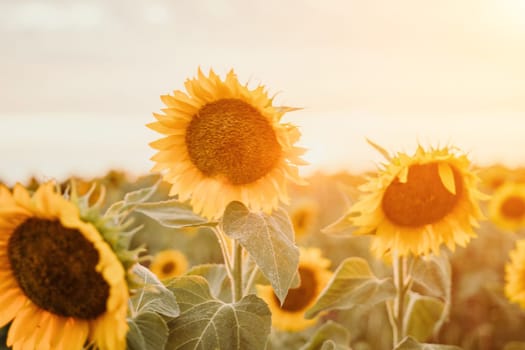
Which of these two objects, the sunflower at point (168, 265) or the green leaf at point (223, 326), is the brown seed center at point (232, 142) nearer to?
the green leaf at point (223, 326)

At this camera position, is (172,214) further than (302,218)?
No

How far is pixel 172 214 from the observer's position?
6.82 feet

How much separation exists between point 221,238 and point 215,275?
10.9 inches

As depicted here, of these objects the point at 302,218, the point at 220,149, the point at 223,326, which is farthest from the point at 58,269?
the point at 302,218

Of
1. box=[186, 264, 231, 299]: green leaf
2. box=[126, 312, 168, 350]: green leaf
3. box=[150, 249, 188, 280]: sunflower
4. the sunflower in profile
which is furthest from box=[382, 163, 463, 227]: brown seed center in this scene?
box=[150, 249, 188, 280]: sunflower

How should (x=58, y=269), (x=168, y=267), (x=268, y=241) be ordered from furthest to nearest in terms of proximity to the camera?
(x=168, y=267)
(x=268, y=241)
(x=58, y=269)

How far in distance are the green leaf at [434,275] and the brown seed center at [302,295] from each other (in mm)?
1717

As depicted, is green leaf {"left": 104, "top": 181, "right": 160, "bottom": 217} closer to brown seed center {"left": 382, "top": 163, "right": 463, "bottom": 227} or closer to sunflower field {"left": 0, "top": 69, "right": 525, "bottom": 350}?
sunflower field {"left": 0, "top": 69, "right": 525, "bottom": 350}

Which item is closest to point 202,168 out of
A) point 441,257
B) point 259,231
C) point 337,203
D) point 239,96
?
point 239,96

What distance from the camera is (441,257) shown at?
247cm

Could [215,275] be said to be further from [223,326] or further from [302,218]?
[302,218]

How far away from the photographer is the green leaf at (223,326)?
177cm

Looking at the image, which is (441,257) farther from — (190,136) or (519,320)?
(519,320)

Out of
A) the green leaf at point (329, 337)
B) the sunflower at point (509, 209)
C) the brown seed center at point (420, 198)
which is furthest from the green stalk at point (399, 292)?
the sunflower at point (509, 209)
